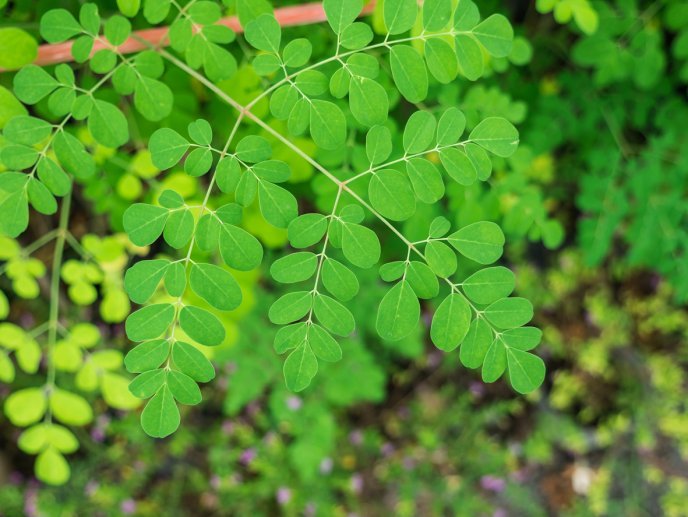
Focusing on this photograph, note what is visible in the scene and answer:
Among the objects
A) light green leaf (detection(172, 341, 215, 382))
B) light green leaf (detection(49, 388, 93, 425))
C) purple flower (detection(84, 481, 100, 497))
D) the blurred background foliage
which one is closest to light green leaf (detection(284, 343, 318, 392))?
light green leaf (detection(172, 341, 215, 382))

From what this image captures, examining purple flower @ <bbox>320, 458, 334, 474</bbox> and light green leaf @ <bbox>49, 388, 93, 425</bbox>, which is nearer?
light green leaf @ <bbox>49, 388, 93, 425</bbox>

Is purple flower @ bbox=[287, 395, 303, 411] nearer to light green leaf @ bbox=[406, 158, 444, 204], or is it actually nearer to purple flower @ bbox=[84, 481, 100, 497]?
purple flower @ bbox=[84, 481, 100, 497]

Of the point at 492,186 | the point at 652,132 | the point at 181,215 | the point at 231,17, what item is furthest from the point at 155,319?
the point at 652,132

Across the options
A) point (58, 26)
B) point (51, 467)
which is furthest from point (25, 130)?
point (51, 467)

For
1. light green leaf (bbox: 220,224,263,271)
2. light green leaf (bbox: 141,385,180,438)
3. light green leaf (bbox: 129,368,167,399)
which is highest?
light green leaf (bbox: 220,224,263,271)

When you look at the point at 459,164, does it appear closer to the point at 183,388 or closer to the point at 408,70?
the point at 408,70

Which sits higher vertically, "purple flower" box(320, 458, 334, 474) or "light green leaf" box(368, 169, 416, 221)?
"light green leaf" box(368, 169, 416, 221)

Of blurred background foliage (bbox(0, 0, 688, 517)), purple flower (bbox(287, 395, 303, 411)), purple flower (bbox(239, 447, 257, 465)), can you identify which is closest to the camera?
blurred background foliage (bbox(0, 0, 688, 517))

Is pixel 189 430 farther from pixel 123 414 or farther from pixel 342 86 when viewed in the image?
pixel 342 86
